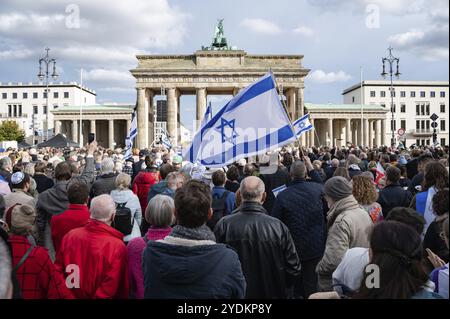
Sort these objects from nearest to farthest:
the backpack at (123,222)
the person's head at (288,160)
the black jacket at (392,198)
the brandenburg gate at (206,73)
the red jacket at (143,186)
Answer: the backpack at (123,222) → the black jacket at (392,198) → the red jacket at (143,186) → the person's head at (288,160) → the brandenburg gate at (206,73)

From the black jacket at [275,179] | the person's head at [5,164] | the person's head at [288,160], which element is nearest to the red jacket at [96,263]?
the black jacket at [275,179]

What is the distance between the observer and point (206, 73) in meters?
67.9

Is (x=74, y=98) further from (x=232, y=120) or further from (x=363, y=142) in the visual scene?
(x=232, y=120)

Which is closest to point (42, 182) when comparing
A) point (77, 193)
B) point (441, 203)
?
point (77, 193)

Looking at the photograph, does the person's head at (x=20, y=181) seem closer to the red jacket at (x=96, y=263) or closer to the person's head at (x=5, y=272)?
the red jacket at (x=96, y=263)

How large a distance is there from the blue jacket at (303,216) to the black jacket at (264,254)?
4.89 ft

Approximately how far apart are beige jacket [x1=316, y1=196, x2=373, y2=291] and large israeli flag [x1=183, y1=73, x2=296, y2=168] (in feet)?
8.44

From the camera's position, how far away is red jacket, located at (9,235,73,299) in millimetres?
3900

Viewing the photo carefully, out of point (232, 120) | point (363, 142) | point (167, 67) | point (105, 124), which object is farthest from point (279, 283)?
point (105, 124)

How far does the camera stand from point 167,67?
68125mm

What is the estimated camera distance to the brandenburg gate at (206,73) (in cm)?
6756

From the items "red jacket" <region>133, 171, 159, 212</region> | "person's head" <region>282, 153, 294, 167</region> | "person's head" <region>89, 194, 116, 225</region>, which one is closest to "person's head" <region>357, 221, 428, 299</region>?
"person's head" <region>89, 194, 116, 225</region>

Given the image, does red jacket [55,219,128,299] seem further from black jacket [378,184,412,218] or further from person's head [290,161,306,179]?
black jacket [378,184,412,218]
